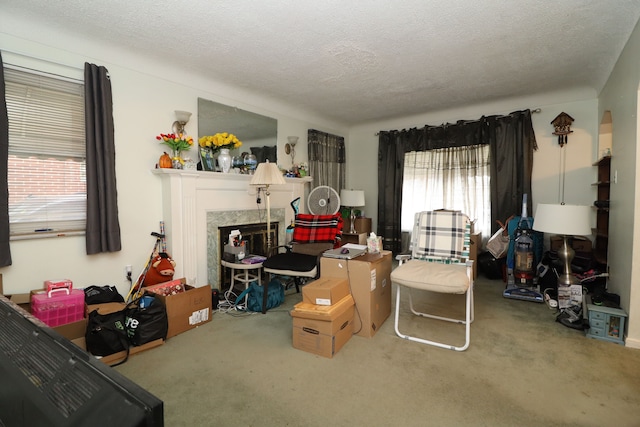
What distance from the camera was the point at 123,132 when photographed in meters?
2.77

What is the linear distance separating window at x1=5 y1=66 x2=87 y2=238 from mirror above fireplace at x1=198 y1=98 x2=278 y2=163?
1.11m

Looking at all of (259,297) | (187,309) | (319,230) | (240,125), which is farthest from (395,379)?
(240,125)

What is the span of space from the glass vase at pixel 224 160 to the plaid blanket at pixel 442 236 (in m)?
2.06

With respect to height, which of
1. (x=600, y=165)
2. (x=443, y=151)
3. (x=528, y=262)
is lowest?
(x=528, y=262)

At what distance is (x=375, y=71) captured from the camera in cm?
321

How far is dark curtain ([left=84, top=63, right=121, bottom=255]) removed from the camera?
8.27ft

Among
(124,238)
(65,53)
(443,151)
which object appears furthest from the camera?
(443,151)

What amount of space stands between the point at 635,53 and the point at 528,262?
204cm

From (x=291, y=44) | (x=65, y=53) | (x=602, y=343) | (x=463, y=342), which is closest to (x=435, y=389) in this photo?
(x=463, y=342)

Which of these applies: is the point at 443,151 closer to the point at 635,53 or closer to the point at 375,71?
the point at 375,71

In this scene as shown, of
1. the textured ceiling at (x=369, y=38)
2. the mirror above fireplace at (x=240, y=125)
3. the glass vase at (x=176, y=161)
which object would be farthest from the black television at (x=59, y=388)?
the mirror above fireplace at (x=240, y=125)

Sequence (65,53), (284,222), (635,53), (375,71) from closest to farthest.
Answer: (635,53)
(65,53)
(375,71)
(284,222)

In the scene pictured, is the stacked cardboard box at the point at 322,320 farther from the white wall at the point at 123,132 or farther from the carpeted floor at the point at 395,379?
the white wall at the point at 123,132

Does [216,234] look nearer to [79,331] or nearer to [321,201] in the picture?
[321,201]
